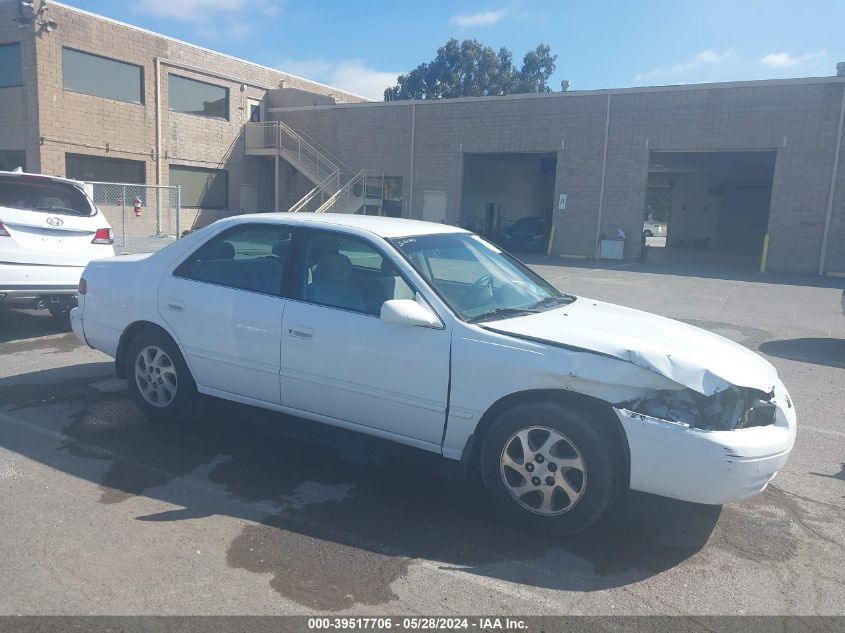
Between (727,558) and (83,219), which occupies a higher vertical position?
(83,219)

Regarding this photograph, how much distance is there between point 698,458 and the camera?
3535 mm

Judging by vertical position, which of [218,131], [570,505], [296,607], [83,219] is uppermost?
[218,131]

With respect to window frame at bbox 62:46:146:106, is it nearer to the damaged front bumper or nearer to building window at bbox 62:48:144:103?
building window at bbox 62:48:144:103

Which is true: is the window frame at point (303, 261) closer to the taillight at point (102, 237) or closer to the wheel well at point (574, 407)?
the wheel well at point (574, 407)

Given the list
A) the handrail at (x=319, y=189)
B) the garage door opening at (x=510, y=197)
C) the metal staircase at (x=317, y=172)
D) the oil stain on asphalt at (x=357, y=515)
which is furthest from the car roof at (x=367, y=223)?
the handrail at (x=319, y=189)

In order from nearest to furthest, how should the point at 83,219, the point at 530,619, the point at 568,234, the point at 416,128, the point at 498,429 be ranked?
the point at 530,619 → the point at 498,429 → the point at 83,219 → the point at 568,234 → the point at 416,128

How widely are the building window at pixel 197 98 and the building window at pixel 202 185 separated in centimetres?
237

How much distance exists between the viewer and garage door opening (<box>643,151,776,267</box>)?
32.7 meters

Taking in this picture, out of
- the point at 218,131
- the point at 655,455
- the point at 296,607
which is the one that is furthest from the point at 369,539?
the point at 218,131

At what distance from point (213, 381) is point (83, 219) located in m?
4.63

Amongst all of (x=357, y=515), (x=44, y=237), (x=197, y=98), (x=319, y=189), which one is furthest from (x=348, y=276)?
(x=197, y=98)

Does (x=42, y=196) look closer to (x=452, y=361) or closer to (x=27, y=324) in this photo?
(x=27, y=324)

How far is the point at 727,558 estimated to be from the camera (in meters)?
3.74

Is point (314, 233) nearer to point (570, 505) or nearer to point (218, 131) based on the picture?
point (570, 505)
